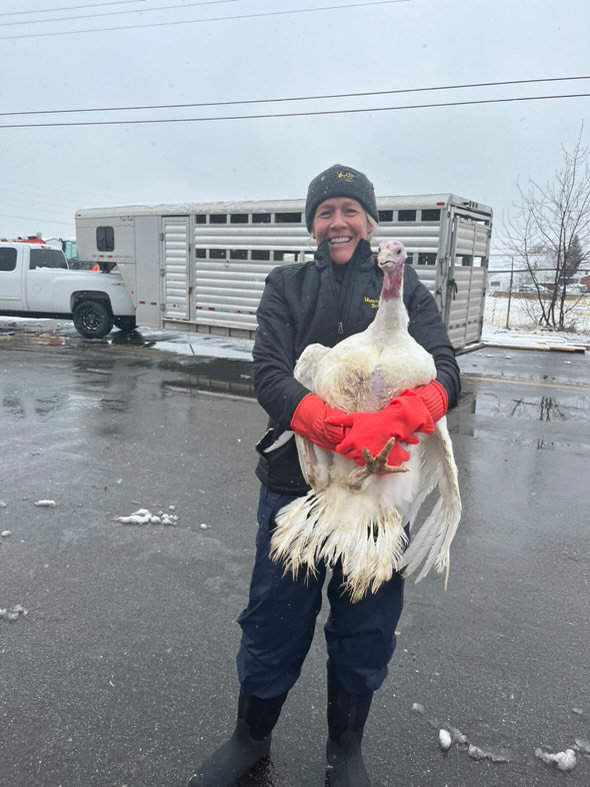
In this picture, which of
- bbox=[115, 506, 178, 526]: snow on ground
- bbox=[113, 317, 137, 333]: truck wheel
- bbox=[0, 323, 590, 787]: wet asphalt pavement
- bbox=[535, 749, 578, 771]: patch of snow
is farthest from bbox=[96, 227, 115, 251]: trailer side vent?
bbox=[535, 749, 578, 771]: patch of snow

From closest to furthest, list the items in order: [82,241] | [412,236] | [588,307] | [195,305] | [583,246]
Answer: [412,236], [195,305], [82,241], [583,246], [588,307]

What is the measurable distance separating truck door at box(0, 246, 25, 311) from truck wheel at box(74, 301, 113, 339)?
5.12ft

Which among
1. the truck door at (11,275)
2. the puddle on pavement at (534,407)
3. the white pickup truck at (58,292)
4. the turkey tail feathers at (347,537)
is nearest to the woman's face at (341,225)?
the turkey tail feathers at (347,537)

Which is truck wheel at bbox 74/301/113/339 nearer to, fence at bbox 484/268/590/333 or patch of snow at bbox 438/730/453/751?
fence at bbox 484/268/590/333

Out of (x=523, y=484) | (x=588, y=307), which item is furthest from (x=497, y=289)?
(x=523, y=484)

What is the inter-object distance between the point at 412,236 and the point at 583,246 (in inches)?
367

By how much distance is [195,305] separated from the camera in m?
12.6

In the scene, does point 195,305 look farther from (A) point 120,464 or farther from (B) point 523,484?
(B) point 523,484

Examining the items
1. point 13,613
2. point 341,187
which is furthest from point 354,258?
point 13,613

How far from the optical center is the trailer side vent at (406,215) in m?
9.75

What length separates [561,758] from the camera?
2.22 metres

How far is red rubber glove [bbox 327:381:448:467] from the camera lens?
1744 millimetres

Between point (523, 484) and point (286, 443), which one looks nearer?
point (286, 443)

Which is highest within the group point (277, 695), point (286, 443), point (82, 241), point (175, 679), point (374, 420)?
point (82, 241)
